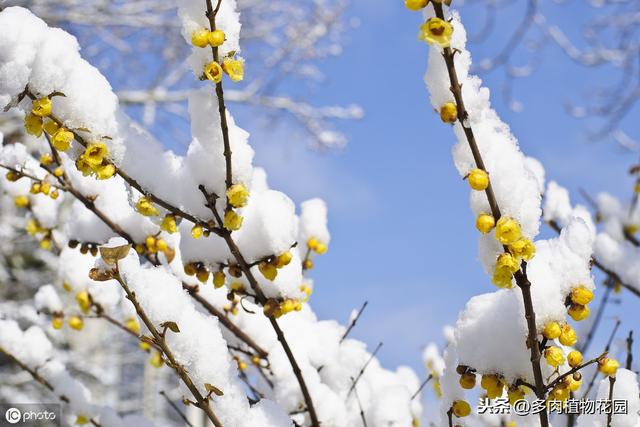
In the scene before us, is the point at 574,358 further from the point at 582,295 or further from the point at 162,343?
the point at 162,343

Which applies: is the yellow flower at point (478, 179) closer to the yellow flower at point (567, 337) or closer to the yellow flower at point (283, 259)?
the yellow flower at point (567, 337)

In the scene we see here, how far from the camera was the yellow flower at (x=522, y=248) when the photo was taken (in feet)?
3.33

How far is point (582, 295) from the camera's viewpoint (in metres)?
1.11

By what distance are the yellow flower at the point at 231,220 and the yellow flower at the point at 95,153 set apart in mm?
270

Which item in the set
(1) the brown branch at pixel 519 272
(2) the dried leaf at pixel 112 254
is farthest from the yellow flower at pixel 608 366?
(2) the dried leaf at pixel 112 254

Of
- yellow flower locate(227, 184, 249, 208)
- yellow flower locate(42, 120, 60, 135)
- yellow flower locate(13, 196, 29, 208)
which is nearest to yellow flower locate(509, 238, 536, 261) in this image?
yellow flower locate(227, 184, 249, 208)

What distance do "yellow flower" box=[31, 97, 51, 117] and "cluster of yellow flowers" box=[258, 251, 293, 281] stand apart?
1.78 ft

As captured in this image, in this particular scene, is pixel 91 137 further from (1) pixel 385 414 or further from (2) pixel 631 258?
(2) pixel 631 258

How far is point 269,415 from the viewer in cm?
126

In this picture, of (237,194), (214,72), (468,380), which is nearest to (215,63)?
(214,72)

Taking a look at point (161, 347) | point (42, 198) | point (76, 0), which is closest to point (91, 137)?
point (161, 347)

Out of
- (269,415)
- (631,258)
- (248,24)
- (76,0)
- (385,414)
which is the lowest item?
(269,415)

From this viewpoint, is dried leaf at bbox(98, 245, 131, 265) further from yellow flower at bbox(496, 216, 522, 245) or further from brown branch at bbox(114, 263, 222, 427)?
yellow flower at bbox(496, 216, 522, 245)

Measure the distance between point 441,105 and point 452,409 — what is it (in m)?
0.61
